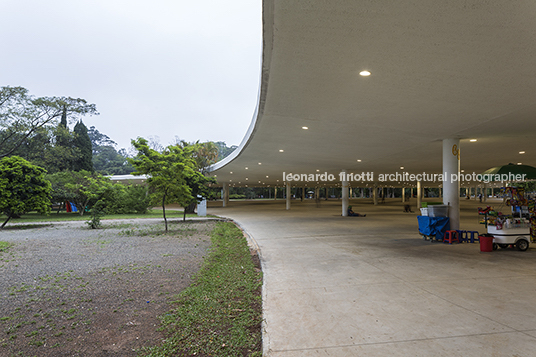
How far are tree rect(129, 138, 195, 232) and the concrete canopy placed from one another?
5.35 metres

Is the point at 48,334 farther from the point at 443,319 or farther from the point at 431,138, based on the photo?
the point at 431,138

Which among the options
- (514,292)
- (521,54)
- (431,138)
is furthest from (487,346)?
(431,138)

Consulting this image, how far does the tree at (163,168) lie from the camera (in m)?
12.7

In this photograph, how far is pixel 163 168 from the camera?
1267cm

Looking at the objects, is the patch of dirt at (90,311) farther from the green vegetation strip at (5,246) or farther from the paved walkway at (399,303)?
the green vegetation strip at (5,246)

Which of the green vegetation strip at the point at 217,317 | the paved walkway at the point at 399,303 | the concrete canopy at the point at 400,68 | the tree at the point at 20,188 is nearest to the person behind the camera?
the paved walkway at the point at 399,303

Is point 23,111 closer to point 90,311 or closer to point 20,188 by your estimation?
point 20,188

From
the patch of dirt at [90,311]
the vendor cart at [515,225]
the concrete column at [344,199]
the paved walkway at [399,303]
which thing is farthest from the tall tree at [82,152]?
the vendor cart at [515,225]

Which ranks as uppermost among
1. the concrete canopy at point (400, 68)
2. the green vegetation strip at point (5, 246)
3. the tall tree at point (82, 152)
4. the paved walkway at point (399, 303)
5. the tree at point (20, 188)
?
the tall tree at point (82, 152)

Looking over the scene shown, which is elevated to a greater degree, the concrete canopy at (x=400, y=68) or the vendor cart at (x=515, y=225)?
the concrete canopy at (x=400, y=68)

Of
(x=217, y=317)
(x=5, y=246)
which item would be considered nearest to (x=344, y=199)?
(x=217, y=317)

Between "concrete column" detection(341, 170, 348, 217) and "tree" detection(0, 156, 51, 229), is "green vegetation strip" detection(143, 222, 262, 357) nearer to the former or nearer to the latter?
"tree" detection(0, 156, 51, 229)

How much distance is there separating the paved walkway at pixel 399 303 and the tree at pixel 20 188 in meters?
13.6

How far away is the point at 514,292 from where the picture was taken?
4.61 metres
